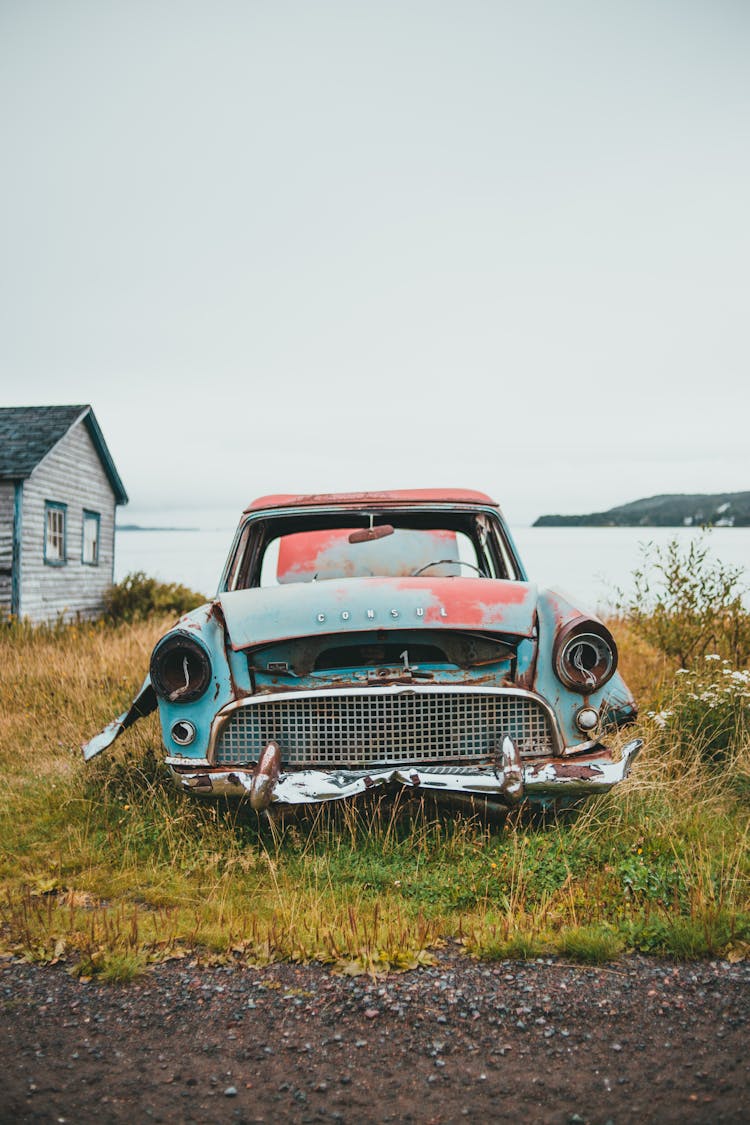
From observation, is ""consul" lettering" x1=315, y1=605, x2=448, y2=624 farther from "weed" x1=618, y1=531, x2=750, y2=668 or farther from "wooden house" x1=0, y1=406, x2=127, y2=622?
"wooden house" x1=0, y1=406, x2=127, y2=622

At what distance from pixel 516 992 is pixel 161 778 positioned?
7.60 feet

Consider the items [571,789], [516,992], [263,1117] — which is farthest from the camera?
[571,789]

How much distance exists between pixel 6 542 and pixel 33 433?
263 cm

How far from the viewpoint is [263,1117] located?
1870mm

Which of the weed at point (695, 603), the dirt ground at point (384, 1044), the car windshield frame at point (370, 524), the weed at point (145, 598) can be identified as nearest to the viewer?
the dirt ground at point (384, 1044)

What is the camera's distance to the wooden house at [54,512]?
600 inches

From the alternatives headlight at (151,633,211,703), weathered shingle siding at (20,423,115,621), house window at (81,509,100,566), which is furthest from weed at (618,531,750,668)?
house window at (81,509,100,566)

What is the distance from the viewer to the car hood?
3.31 meters

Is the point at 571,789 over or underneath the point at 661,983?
over

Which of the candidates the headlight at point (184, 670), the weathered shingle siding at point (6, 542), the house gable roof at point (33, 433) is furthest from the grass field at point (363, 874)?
the house gable roof at point (33, 433)

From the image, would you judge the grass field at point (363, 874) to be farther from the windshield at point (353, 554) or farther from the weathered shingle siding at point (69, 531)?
the weathered shingle siding at point (69, 531)

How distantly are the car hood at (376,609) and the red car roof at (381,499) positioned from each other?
3.69 feet

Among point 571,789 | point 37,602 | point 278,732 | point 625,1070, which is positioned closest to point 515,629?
point 571,789

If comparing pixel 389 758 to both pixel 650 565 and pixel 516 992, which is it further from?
pixel 650 565
